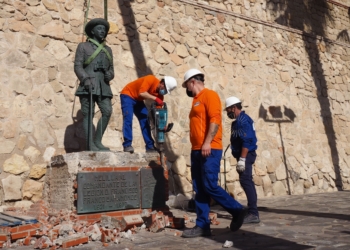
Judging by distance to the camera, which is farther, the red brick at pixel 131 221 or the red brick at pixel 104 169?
the red brick at pixel 104 169

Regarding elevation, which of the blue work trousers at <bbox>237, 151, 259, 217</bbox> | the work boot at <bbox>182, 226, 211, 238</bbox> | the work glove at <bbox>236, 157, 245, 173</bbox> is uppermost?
the work glove at <bbox>236, 157, 245, 173</bbox>

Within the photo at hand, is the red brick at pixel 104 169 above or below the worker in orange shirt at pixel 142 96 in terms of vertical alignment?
below

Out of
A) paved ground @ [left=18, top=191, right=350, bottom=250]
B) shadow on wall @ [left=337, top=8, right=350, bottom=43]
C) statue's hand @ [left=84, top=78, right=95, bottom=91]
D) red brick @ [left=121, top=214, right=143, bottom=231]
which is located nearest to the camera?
paved ground @ [left=18, top=191, right=350, bottom=250]

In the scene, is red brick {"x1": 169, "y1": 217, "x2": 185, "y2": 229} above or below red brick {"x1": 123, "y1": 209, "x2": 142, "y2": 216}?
below

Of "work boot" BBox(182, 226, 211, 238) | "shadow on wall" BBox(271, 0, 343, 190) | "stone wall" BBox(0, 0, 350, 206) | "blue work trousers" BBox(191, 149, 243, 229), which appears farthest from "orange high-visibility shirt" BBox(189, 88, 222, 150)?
"shadow on wall" BBox(271, 0, 343, 190)

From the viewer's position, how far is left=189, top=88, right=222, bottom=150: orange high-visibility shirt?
14.3ft

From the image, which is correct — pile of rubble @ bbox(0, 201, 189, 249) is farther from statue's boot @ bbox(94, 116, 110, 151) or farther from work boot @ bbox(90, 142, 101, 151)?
statue's boot @ bbox(94, 116, 110, 151)

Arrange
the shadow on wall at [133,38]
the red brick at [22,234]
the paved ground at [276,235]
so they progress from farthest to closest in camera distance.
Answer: the shadow on wall at [133,38] → the red brick at [22,234] → the paved ground at [276,235]

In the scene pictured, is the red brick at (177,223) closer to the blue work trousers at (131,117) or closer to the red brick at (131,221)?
the red brick at (131,221)

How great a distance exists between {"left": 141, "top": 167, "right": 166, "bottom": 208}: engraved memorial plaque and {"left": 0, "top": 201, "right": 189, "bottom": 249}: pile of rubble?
0.20 metres

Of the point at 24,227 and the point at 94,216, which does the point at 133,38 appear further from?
the point at 24,227

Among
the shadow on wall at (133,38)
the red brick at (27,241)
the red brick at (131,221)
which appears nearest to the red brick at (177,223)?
the red brick at (131,221)

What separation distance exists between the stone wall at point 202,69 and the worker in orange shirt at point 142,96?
1228 millimetres

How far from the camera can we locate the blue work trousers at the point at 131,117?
6.07 metres
